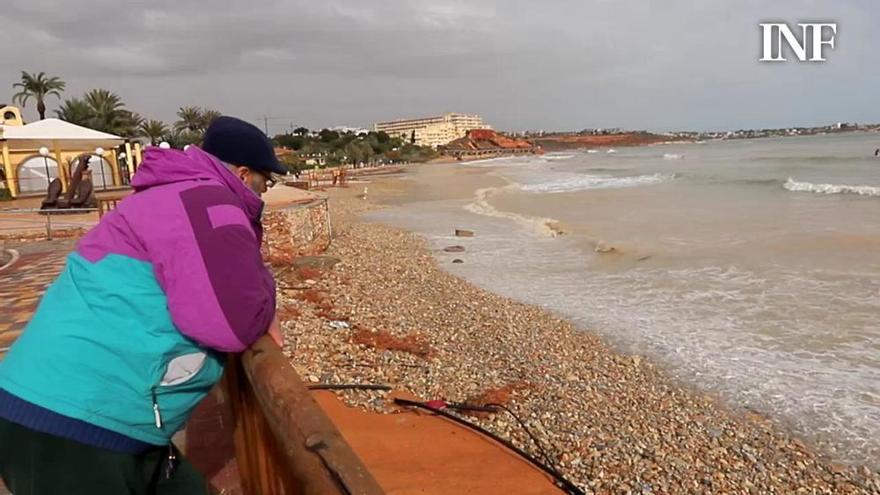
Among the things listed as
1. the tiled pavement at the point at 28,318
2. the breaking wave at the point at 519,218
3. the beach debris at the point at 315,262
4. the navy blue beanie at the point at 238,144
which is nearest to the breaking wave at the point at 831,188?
the breaking wave at the point at 519,218

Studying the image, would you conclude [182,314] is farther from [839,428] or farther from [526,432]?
[839,428]

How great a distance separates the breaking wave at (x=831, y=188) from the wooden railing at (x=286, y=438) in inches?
1215

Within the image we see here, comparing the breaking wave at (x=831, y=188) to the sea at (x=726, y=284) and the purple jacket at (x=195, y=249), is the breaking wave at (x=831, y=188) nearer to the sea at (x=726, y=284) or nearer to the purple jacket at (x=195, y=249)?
the sea at (x=726, y=284)

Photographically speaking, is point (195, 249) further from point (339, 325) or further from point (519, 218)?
point (519, 218)

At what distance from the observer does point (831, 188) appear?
28203mm

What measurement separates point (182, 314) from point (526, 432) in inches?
153

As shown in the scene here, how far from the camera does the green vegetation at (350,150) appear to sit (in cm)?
8319

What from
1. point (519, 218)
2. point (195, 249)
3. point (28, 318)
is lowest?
point (519, 218)

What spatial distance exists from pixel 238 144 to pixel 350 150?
86.2 metres

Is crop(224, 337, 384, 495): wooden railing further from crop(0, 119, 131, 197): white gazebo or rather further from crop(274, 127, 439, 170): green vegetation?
crop(274, 127, 439, 170): green vegetation

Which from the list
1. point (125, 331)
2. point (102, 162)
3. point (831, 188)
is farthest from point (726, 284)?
point (102, 162)

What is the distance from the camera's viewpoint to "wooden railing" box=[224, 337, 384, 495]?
1.11 m

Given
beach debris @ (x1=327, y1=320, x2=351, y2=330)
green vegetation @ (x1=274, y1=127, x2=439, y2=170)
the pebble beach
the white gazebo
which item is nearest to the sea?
the pebble beach

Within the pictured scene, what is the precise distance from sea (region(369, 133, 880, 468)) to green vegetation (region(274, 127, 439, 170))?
5198 centimetres
